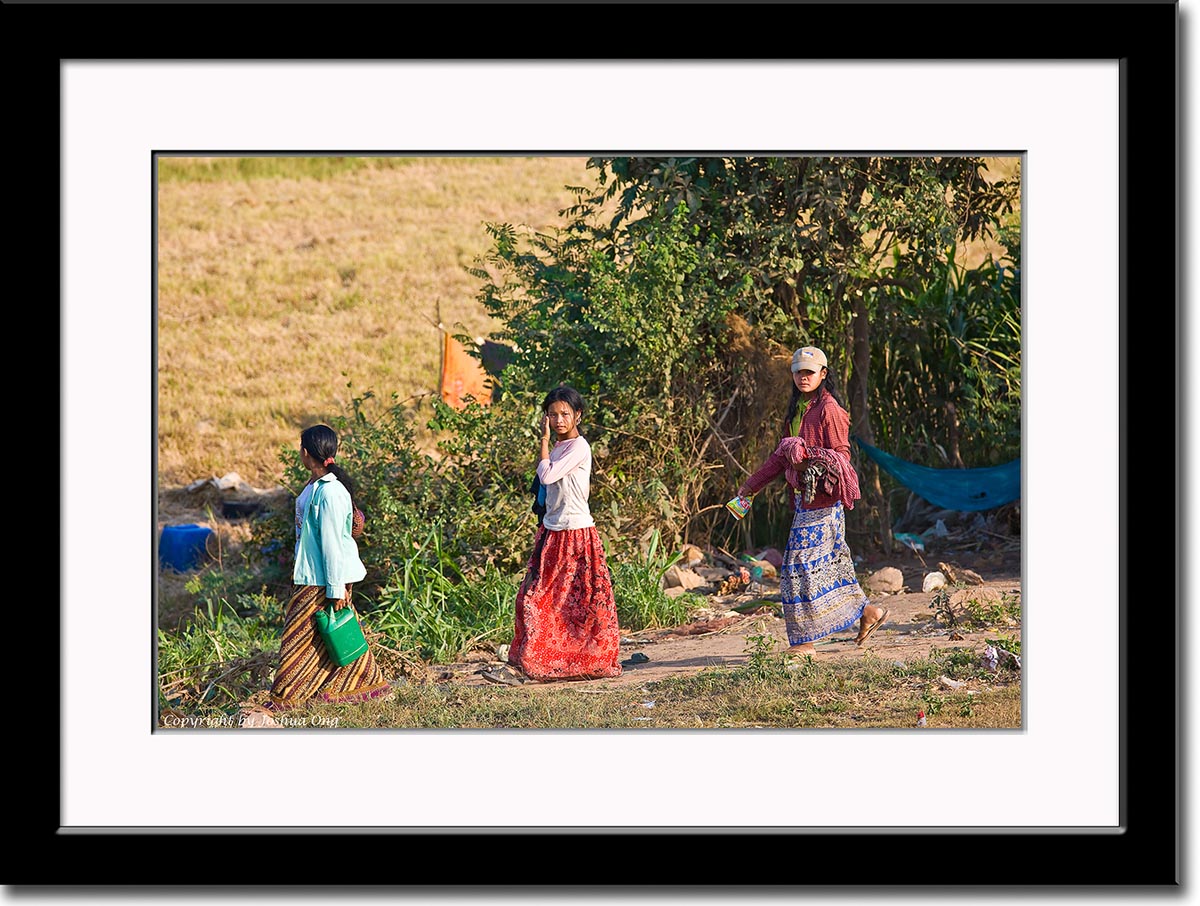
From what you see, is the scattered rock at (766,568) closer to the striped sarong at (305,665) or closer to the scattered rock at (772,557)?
the scattered rock at (772,557)

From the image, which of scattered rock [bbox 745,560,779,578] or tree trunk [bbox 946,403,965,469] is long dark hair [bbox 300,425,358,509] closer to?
scattered rock [bbox 745,560,779,578]

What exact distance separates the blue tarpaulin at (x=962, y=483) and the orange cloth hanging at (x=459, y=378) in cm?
466

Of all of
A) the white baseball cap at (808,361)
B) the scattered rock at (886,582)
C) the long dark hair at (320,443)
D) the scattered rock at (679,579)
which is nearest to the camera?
the long dark hair at (320,443)

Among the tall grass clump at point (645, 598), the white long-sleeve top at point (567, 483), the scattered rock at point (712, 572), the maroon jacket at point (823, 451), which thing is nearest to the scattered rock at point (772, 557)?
the scattered rock at point (712, 572)

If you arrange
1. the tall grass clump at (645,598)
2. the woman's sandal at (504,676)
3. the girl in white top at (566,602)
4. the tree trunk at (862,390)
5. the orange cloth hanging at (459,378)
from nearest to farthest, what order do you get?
the girl in white top at (566,602) < the woman's sandal at (504,676) < the tall grass clump at (645,598) < the tree trunk at (862,390) < the orange cloth hanging at (459,378)

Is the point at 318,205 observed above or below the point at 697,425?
above

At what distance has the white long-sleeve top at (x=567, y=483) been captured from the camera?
6824mm

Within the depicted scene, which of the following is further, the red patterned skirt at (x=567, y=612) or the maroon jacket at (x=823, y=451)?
the red patterned skirt at (x=567, y=612)

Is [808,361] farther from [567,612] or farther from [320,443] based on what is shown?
[320,443]

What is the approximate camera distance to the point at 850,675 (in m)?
6.92
